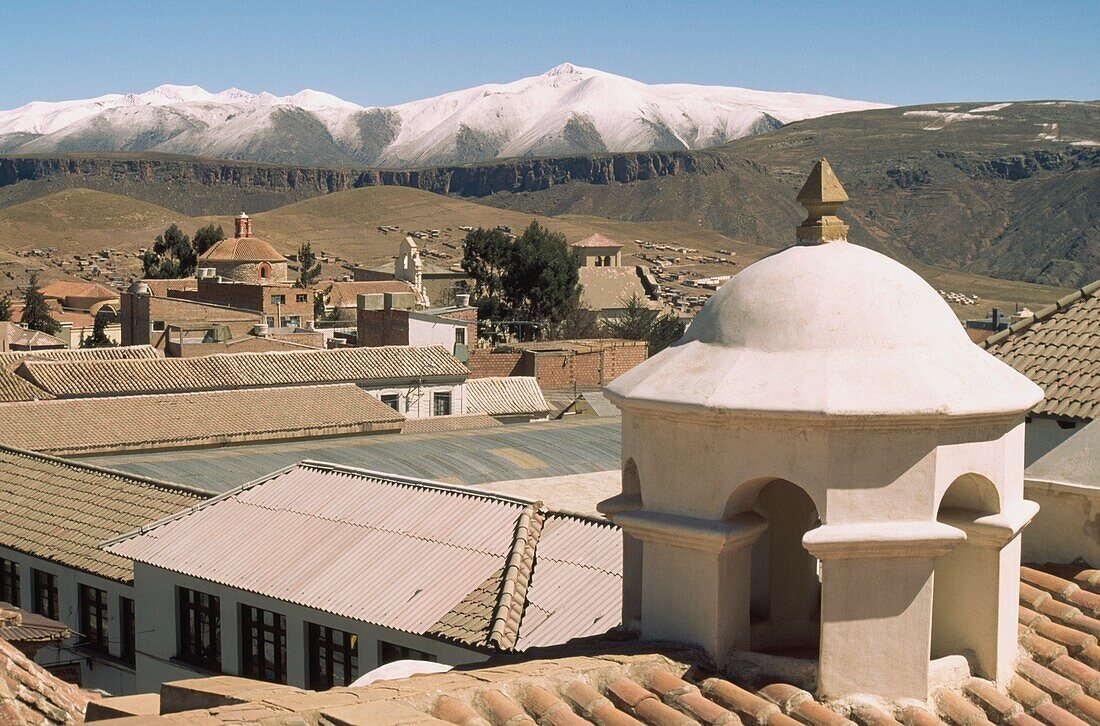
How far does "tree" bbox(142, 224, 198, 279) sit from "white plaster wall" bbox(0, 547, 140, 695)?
77500mm

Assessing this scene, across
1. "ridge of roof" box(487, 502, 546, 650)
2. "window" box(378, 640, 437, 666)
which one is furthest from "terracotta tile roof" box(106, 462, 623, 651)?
"window" box(378, 640, 437, 666)

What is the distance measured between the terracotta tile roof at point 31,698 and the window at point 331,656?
8.64 m

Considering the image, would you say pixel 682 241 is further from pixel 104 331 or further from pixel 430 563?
pixel 430 563

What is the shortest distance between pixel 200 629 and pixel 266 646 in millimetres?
1388

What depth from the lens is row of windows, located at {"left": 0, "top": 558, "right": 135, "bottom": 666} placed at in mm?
19719

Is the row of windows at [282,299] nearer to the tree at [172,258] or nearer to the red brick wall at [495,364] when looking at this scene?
the red brick wall at [495,364]

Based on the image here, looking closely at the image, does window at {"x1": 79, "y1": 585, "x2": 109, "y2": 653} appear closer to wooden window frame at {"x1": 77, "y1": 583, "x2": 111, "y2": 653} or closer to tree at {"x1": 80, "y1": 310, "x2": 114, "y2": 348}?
wooden window frame at {"x1": 77, "y1": 583, "x2": 111, "y2": 653}

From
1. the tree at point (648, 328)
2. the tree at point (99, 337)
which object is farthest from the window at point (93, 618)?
the tree at point (99, 337)

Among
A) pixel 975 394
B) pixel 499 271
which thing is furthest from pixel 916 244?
pixel 975 394

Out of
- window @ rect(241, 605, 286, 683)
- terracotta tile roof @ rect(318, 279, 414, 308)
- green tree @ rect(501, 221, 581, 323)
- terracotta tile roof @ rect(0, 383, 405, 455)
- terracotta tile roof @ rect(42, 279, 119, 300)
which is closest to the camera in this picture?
window @ rect(241, 605, 286, 683)

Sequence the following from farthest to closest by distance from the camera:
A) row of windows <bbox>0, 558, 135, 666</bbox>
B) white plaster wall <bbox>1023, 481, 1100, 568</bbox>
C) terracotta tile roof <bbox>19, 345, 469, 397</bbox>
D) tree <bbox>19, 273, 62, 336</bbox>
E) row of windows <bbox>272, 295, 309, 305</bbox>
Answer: tree <bbox>19, 273, 62, 336</bbox>, row of windows <bbox>272, 295, 309, 305</bbox>, terracotta tile roof <bbox>19, 345, 469, 397</bbox>, row of windows <bbox>0, 558, 135, 666</bbox>, white plaster wall <bbox>1023, 481, 1100, 568</bbox>

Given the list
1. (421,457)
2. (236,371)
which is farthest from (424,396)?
(421,457)

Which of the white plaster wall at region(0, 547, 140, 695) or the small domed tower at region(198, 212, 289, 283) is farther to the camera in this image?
the small domed tower at region(198, 212, 289, 283)

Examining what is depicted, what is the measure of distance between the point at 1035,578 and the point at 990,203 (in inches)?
7717
